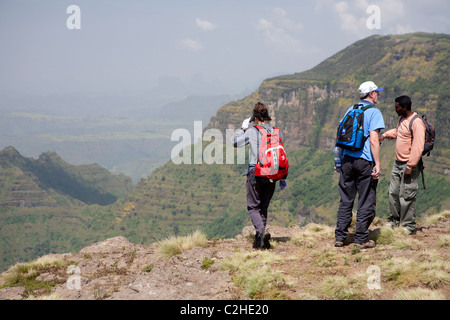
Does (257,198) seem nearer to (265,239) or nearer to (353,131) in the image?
(265,239)

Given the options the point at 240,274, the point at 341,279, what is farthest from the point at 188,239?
the point at 341,279

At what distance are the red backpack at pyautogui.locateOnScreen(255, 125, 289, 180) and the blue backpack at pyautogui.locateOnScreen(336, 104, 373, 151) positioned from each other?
118 cm

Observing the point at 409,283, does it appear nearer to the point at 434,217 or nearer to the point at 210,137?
the point at 434,217

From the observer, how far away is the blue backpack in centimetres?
714

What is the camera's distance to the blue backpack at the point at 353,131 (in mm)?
7137

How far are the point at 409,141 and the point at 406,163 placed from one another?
18.9 inches

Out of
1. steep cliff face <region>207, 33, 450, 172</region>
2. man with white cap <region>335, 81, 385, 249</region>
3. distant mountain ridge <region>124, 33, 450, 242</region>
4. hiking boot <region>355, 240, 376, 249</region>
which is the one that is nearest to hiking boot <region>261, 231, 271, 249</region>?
man with white cap <region>335, 81, 385, 249</region>

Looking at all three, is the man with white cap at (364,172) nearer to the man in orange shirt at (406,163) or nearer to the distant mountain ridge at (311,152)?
the man in orange shirt at (406,163)

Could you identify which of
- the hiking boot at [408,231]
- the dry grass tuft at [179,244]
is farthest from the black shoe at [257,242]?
the hiking boot at [408,231]

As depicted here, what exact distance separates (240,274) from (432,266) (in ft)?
9.59

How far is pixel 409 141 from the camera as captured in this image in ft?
26.8

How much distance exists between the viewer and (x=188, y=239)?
8633 millimetres

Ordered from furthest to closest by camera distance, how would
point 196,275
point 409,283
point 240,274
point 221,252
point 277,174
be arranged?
point 221,252
point 277,174
point 196,275
point 240,274
point 409,283

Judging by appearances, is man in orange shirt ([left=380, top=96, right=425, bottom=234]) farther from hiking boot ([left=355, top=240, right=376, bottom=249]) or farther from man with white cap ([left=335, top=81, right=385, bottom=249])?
hiking boot ([left=355, top=240, right=376, bottom=249])
